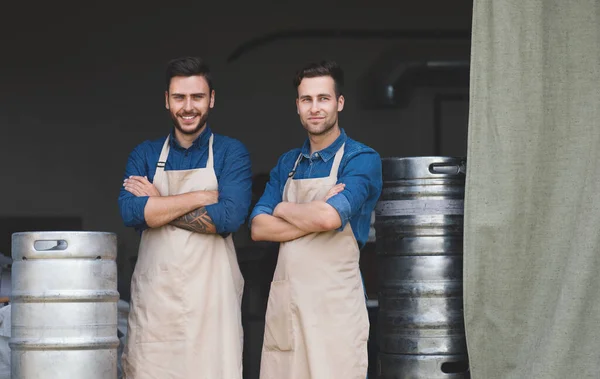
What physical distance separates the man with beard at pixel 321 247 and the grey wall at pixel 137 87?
4.28 metres

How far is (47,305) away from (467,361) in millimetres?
1862

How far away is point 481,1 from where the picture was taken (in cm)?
471

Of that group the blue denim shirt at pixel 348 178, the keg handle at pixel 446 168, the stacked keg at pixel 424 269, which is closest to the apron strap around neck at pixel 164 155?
the blue denim shirt at pixel 348 178

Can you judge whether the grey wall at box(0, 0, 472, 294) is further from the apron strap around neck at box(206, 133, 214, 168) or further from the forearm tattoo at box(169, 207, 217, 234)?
the forearm tattoo at box(169, 207, 217, 234)

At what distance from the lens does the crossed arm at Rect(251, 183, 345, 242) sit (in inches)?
176

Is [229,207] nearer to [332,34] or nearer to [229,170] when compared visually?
[229,170]

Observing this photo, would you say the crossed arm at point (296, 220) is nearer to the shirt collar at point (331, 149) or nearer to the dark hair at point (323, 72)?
the shirt collar at point (331, 149)

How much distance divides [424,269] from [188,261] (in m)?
1.05

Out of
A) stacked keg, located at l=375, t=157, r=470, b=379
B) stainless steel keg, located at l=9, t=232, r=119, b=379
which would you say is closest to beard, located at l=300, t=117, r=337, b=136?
stacked keg, located at l=375, t=157, r=470, b=379

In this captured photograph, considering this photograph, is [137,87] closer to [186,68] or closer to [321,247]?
[186,68]

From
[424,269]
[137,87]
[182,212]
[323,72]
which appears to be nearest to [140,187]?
[182,212]

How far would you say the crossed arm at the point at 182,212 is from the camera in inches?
185

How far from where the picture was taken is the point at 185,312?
4.75 metres

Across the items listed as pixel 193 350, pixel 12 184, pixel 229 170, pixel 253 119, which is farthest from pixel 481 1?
pixel 12 184
